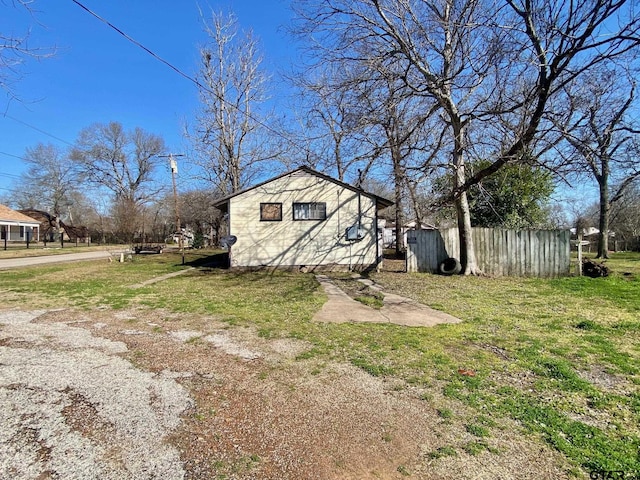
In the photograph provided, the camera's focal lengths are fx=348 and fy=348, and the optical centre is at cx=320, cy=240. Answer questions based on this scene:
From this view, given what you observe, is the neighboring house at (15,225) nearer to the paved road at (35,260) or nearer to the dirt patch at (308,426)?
the paved road at (35,260)

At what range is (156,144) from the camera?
4538 cm

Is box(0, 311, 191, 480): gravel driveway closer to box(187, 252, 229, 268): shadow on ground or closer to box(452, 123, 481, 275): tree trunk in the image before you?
box(452, 123, 481, 275): tree trunk

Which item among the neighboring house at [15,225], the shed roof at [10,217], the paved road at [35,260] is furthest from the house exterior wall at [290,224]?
the shed roof at [10,217]

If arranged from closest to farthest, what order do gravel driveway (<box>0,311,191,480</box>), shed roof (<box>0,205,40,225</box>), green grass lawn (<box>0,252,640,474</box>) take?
1. gravel driveway (<box>0,311,191,480</box>)
2. green grass lawn (<box>0,252,640,474</box>)
3. shed roof (<box>0,205,40,225</box>)

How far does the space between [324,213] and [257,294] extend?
565 centimetres

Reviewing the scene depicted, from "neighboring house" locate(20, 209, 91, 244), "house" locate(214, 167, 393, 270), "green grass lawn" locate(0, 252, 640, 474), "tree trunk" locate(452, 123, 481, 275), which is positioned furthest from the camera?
"neighboring house" locate(20, 209, 91, 244)

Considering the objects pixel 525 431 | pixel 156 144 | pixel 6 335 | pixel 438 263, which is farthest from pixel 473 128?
pixel 156 144

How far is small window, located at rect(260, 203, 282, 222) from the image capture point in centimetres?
1353

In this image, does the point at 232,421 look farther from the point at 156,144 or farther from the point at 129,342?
the point at 156,144

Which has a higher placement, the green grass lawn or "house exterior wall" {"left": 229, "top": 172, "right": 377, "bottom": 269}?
"house exterior wall" {"left": 229, "top": 172, "right": 377, "bottom": 269}

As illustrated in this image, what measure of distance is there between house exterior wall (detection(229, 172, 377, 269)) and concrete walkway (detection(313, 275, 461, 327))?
5308mm

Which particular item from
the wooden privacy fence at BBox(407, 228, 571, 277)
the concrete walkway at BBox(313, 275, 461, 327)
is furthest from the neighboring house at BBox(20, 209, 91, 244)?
the concrete walkway at BBox(313, 275, 461, 327)

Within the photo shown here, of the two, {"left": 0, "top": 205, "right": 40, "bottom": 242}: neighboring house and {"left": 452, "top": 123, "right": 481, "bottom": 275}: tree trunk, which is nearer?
{"left": 452, "top": 123, "right": 481, "bottom": 275}: tree trunk

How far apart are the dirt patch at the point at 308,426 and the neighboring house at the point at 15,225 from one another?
33.6m
